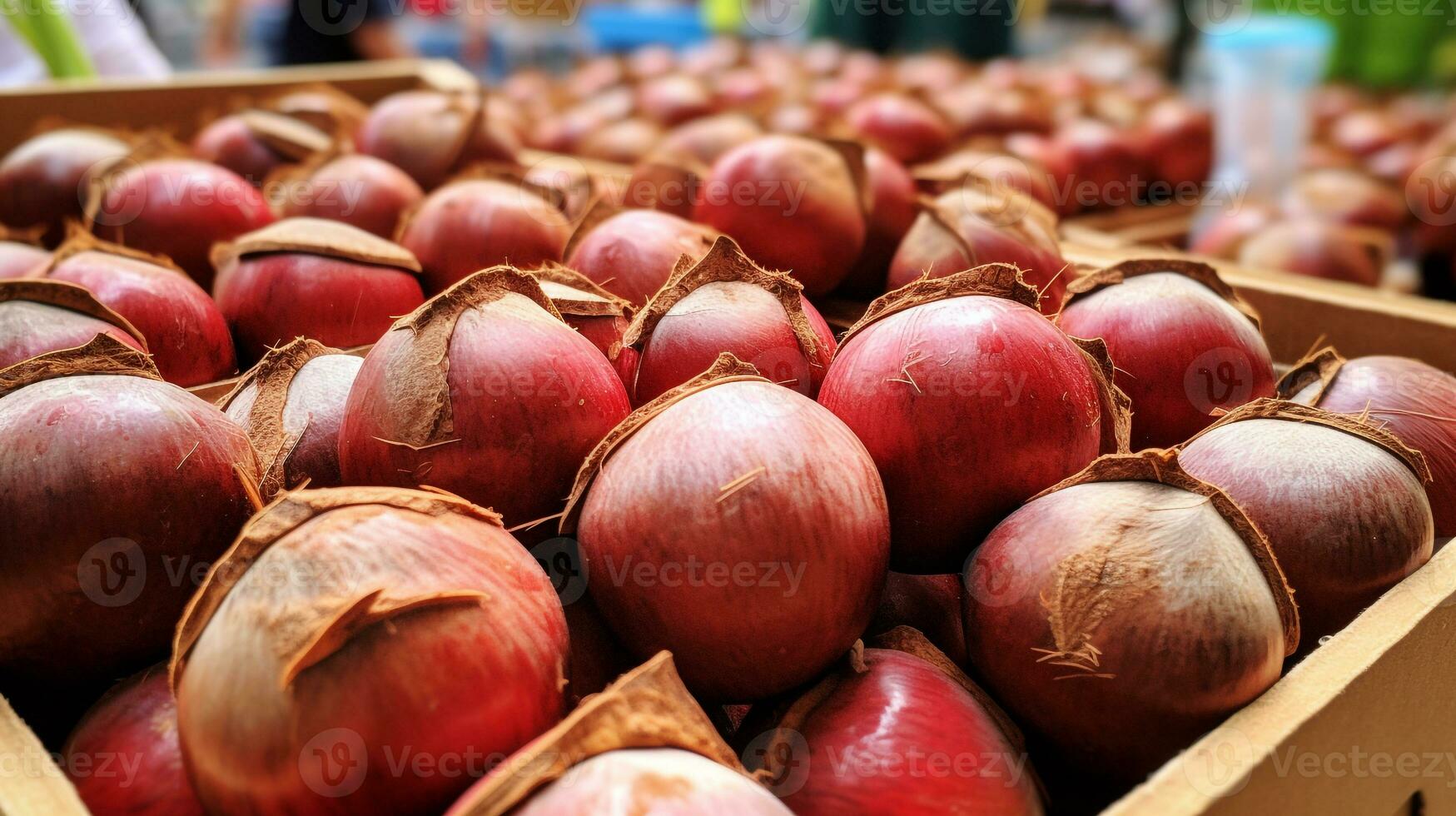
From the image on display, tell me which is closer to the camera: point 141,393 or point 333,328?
point 141,393

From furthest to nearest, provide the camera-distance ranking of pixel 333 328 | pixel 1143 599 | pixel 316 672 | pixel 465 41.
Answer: pixel 465 41 → pixel 333 328 → pixel 1143 599 → pixel 316 672

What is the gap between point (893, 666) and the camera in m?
0.81

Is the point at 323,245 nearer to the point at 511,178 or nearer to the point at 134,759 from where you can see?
the point at 511,178

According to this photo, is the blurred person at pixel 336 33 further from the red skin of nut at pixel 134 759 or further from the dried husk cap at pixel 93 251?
the red skin of nut at pixel 134 759

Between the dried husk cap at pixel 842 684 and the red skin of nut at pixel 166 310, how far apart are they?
0.79m

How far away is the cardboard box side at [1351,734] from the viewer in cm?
69

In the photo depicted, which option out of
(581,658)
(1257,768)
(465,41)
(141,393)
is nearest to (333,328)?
(141,393)

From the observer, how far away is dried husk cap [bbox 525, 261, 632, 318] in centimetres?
105

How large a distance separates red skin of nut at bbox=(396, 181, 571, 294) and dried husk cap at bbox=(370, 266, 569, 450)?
0.43 meters

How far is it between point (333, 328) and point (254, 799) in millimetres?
675

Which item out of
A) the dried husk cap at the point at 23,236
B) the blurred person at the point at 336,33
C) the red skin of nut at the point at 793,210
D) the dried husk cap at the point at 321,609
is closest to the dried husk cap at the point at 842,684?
the dried husk cap at the point at 321,609

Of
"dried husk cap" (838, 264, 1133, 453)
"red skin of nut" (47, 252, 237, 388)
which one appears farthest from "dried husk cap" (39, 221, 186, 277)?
"dried husk cap" (838, 264, 1133, 453)

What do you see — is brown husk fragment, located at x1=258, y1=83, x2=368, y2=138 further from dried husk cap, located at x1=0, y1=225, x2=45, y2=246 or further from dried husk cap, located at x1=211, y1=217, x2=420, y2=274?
dried husk cap, located at x1=211, y1=217, x2=420, y2=274

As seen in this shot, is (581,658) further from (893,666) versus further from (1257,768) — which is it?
(1257,768)
